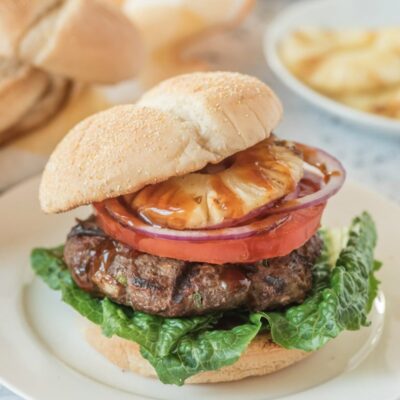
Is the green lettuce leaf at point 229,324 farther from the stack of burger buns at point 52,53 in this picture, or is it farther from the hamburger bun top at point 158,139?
the stack of burger buns at point 52,53

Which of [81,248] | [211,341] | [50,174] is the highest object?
[50,174]

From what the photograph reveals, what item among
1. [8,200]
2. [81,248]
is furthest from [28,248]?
[81,248]

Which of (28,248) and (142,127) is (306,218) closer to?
(142,127)

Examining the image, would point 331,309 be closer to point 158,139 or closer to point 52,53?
point 158,139

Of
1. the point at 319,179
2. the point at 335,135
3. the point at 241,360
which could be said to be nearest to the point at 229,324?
the point at 241,360

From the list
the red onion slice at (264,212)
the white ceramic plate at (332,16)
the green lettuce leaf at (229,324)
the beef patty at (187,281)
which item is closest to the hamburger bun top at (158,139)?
the red onion slice at (264,212)

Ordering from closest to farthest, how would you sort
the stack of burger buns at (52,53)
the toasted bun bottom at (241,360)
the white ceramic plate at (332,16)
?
the toasted bun bottom at (241,360), the stack of burger buns at (52,53), the white ceramic plate at (332,16)

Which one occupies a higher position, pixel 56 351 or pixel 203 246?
pixel 203 246
